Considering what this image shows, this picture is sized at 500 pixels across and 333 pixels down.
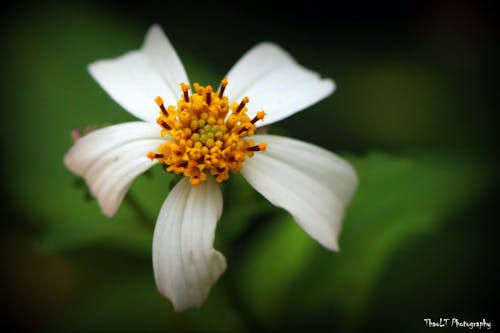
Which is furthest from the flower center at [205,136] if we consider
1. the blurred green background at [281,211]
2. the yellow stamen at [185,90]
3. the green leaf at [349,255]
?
the green leaf at [349,255]

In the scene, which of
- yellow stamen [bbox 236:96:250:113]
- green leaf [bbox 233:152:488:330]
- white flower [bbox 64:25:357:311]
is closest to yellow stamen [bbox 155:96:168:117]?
white flower [bbox 64:25:357:311]

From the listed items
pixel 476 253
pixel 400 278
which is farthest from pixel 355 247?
pixel 476 253

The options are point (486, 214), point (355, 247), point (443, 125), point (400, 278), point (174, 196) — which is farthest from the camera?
point (443, 125)

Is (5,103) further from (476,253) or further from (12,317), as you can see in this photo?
(476,253)

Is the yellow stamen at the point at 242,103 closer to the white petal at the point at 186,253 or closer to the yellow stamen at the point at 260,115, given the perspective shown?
the yellow stamen at the point at 260,115

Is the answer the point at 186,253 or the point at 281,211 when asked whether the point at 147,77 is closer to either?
the point at 186,253

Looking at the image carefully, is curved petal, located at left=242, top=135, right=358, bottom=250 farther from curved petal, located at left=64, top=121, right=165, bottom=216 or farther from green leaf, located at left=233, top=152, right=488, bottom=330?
green leaf, located at left=233, top=152, right=488, bottom=330
